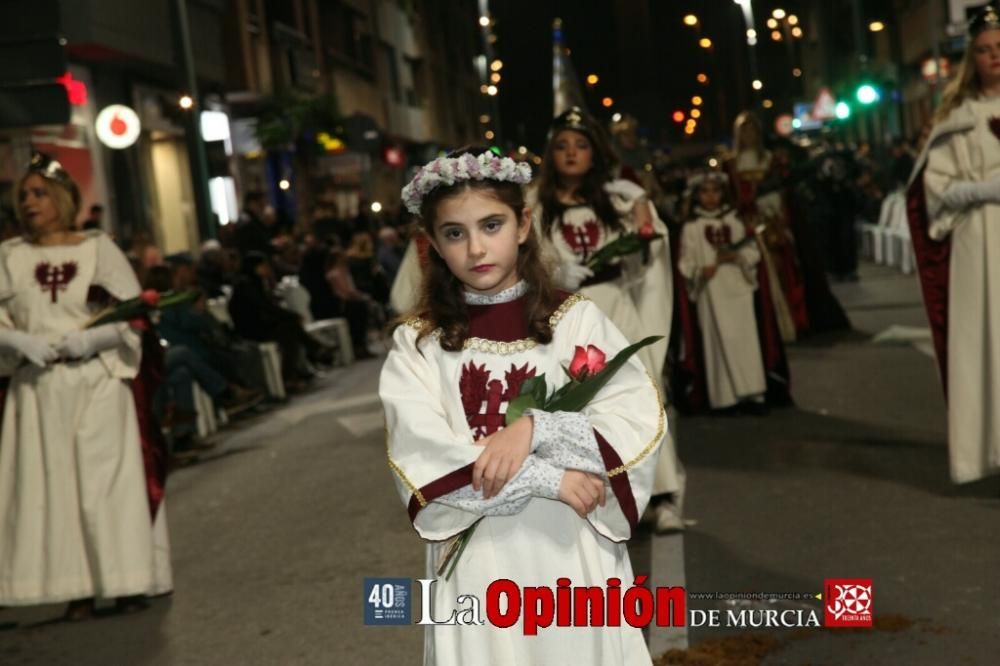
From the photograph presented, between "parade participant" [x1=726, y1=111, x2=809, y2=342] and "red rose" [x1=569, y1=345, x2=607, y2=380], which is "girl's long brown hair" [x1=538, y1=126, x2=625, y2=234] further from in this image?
"parade participant" [x1=726, y1=111, x2=809, y2=342]

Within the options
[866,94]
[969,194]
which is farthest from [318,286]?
[866,94]

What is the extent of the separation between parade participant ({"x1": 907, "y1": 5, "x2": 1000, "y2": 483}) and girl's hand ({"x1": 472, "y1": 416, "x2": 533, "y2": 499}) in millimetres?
4731

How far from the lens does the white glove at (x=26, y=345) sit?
7.42m

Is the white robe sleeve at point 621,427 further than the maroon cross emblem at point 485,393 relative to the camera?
No

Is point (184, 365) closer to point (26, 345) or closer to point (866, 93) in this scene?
point (26, 345)

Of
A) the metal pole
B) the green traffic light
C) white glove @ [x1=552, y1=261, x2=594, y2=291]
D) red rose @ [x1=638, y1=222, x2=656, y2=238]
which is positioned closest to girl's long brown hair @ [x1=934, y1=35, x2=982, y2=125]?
red rose @ [x1=638, y1=222, x2=656, y2=238]

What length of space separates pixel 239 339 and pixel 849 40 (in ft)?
161

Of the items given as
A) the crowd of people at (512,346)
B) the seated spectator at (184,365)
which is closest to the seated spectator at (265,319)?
the crowd of people at (512,346)

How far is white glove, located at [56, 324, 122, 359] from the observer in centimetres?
754

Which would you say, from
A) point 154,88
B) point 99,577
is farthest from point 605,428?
point 154,88

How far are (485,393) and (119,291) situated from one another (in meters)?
4.05

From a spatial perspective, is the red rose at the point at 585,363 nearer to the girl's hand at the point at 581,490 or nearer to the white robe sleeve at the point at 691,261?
the girl's hand at the point at 581,490

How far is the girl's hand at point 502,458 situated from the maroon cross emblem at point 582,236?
3.85 metres

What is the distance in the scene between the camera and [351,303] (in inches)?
828
